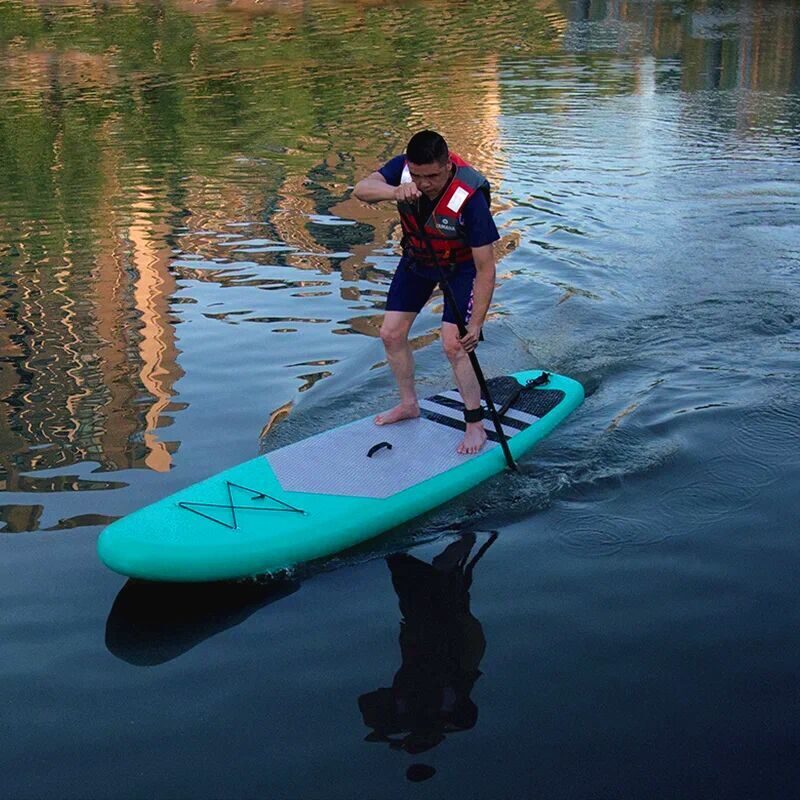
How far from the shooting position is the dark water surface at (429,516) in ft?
15.1

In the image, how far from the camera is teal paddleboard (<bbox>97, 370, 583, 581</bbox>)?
217 inches

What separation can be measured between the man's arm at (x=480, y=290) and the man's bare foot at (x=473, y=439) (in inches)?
23.9

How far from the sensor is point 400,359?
720 cm

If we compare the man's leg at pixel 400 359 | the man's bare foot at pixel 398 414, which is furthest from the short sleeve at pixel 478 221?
the man's bare foot at pixel 398 414

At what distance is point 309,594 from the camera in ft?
18.6

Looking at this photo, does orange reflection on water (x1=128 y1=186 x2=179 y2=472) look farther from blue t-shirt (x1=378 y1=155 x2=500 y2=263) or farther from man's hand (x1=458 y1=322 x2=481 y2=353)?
blue t-shirt (x1=378 y1=155 x2=500 y2=263)

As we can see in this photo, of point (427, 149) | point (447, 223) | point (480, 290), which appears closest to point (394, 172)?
point (447, 223)

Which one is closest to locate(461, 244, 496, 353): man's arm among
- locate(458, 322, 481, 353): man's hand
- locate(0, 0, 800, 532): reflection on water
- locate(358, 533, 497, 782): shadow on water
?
locate(458, 322, 481, 353): man's hand

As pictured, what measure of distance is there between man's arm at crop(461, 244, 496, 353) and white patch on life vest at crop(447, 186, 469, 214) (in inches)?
10.2

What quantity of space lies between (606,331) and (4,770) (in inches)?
258

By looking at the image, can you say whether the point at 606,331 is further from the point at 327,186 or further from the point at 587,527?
the point at 327,186

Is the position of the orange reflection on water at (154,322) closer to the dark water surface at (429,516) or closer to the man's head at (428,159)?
the dark water surface at (429,516)

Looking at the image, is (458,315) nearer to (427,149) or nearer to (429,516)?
(427,149)

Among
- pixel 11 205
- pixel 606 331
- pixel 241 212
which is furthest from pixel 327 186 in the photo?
pixel 606 331
